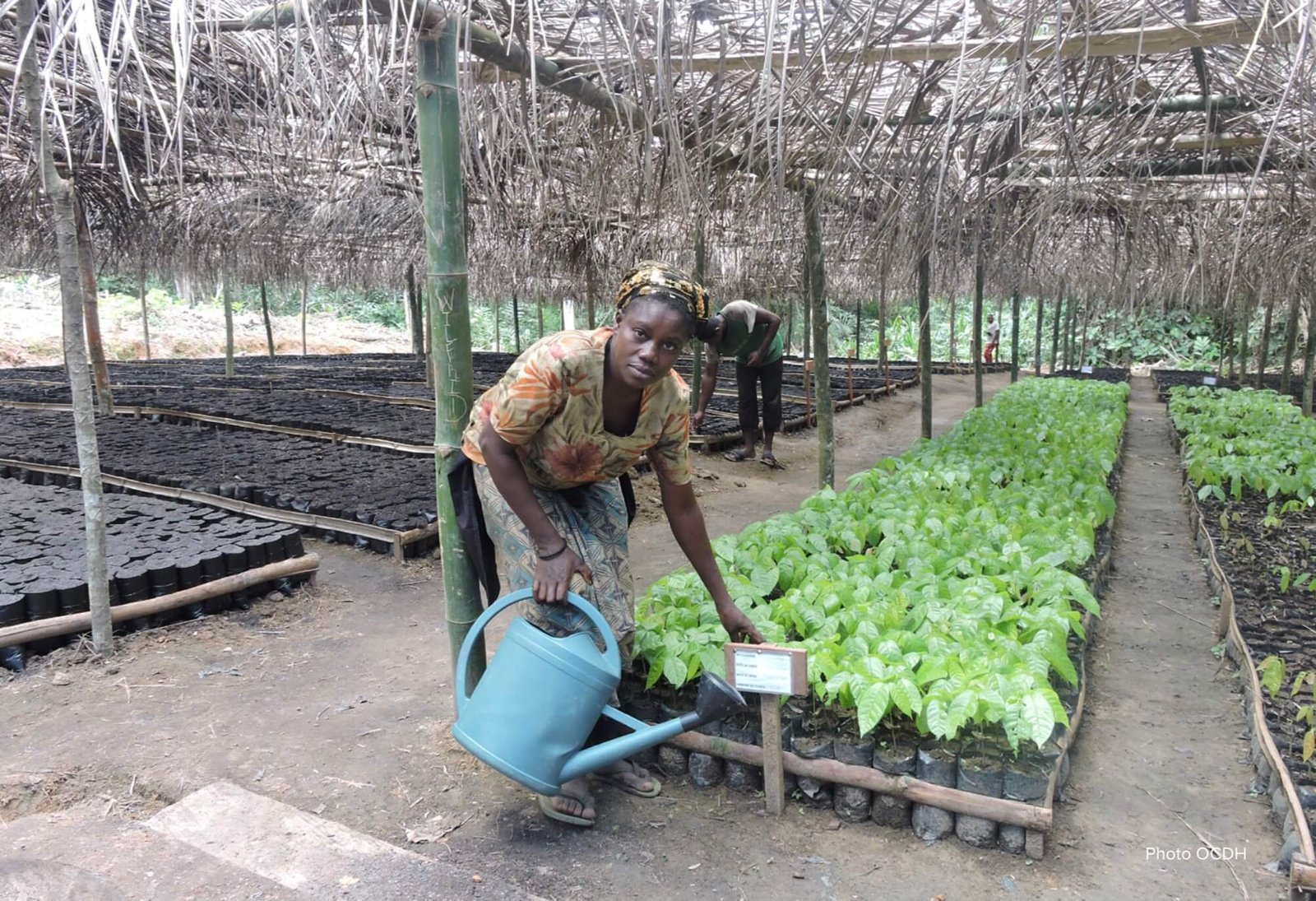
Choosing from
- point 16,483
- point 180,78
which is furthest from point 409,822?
point 16,483

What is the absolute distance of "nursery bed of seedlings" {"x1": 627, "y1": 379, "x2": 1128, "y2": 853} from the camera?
2178 millimetres

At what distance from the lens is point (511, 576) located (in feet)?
7.83

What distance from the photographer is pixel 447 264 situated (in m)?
2.35

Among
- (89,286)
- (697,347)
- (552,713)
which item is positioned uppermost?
(89,286)

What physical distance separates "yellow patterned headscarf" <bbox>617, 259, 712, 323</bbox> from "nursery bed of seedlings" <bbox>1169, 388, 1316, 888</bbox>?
6.37 feet

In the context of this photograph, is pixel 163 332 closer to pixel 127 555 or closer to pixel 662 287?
pixel 127 555

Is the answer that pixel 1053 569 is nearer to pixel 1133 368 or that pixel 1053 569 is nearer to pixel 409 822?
pixel 409 822

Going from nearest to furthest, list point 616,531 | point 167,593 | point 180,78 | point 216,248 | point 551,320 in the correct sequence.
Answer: point 180,78
point 616,531
point 167,593
point 216,248
point 551,320

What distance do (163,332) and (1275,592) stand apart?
25494mm

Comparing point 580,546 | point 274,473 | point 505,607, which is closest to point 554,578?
point 505,607

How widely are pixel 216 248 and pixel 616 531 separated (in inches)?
556

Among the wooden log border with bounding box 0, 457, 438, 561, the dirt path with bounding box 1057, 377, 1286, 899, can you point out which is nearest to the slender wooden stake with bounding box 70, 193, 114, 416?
the wooden log border with bounding box 0, 457, 438, 561

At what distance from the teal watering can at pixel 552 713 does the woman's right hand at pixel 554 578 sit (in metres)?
0.05

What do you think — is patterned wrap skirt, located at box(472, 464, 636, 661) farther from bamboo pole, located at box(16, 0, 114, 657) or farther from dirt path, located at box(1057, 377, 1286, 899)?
bamboo pole, located at box(16, 0, 114, 657)
